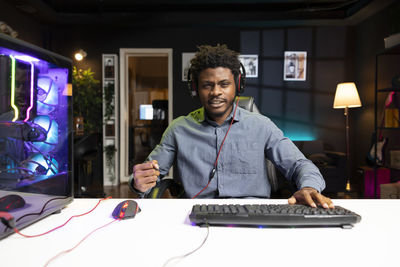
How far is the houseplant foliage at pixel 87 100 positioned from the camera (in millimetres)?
4109

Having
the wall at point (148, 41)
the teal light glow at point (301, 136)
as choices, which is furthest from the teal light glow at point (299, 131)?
the wall at point (148, 41)

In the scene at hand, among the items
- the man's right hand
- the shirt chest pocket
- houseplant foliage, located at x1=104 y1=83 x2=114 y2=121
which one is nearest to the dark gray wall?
houseplant foliage, located at x1=104 y1=83 x2=114 y2=121

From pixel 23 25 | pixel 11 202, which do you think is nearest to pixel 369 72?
pixel 11 202

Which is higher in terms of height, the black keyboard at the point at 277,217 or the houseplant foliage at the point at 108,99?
the houseplant foliage at the point at 108,99

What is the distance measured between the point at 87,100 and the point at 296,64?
136 inches

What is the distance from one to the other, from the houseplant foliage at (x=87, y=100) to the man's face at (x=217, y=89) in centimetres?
326

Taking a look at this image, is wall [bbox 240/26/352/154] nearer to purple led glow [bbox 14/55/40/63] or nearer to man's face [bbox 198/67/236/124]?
man's face [bbox 198/67/236/124]

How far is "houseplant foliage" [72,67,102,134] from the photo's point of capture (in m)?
4.11

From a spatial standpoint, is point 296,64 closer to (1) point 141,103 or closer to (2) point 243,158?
(1) point 141,103

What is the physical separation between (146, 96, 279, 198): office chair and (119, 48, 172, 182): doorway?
Answer: 3.06 metres

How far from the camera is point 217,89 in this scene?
1.35 m

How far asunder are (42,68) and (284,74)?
4.23 metres

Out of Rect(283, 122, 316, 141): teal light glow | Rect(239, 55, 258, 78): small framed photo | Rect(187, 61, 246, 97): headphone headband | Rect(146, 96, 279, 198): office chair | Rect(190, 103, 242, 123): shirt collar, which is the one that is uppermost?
Rect(239, 55, 258, 78): small framed photo

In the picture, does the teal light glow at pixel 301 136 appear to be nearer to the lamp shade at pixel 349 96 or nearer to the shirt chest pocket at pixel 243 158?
the lamp shade at pixel 349 96
